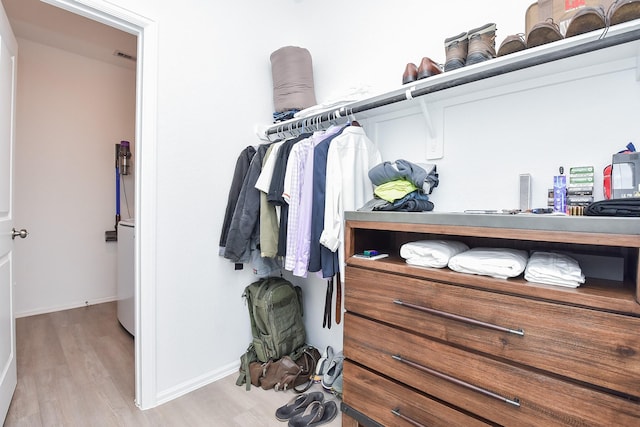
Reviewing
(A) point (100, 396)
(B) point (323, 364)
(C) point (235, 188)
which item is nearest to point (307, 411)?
(B) point (323, 364)

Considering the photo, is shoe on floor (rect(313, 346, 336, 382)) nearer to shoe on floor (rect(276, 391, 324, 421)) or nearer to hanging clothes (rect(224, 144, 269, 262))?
shoe on floor (rect(276, 391, 324, 421))

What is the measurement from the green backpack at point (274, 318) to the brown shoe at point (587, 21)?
1.79 metres

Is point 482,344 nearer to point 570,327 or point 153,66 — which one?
point 570,327

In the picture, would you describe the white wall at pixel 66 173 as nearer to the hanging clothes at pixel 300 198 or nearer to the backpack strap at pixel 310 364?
the backpack strap at pixel 310 364

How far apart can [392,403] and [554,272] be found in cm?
72

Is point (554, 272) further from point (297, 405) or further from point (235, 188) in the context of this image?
point (235, 188)

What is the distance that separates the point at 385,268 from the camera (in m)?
1.17

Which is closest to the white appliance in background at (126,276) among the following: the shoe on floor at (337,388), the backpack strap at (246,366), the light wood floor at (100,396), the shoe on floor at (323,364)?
the light wood floor at (100,396)

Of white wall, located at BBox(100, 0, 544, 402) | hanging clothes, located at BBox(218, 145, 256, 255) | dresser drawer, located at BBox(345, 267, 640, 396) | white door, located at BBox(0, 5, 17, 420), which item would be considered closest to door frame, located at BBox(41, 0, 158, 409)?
white wall, located at BBox(100, 0, 544, 402)

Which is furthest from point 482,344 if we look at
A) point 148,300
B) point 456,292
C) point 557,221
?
point 148,300

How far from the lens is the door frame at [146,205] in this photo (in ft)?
5.21

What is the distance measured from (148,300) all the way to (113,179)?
8.05 ft

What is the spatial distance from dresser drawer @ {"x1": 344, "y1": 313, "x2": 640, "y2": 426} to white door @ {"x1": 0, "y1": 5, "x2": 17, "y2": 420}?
1646 millimetres

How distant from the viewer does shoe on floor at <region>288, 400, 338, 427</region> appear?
149cm
